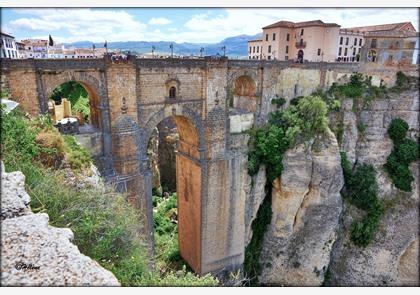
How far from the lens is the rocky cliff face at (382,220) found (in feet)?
66.0

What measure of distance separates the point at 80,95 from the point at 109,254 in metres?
22.8

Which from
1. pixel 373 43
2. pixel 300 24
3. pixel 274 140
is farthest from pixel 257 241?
pixel 300 24

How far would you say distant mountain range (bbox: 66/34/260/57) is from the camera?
15.2 m

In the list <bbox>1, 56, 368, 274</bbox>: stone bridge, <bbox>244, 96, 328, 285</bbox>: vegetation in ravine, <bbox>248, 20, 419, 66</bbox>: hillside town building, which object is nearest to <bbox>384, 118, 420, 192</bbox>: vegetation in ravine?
<bbox>1, 56, 368, 274</bbox>: stone bridge

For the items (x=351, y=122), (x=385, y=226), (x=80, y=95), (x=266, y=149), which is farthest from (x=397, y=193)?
(x=80, y=95)

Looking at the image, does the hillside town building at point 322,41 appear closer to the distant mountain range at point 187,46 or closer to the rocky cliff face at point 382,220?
the distant mountain range at point 187,46

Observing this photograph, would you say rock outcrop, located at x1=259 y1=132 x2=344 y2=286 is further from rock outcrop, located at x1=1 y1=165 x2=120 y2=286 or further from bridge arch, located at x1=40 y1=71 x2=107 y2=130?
rock outcrop, located at x1=1 y1=165 x2=120 y2=286

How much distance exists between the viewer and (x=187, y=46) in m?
19.5

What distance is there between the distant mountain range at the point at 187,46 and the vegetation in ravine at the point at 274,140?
4831 millimetres

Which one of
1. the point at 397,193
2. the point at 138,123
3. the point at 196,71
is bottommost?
the point at 397,193

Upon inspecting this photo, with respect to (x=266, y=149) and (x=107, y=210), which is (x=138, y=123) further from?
(x=266, y=149)

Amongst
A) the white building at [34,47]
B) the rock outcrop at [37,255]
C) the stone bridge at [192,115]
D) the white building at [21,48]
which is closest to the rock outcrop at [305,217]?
the stone bridge at [192,115]

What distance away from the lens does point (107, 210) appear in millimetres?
7918

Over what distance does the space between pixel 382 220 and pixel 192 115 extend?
14.8m
